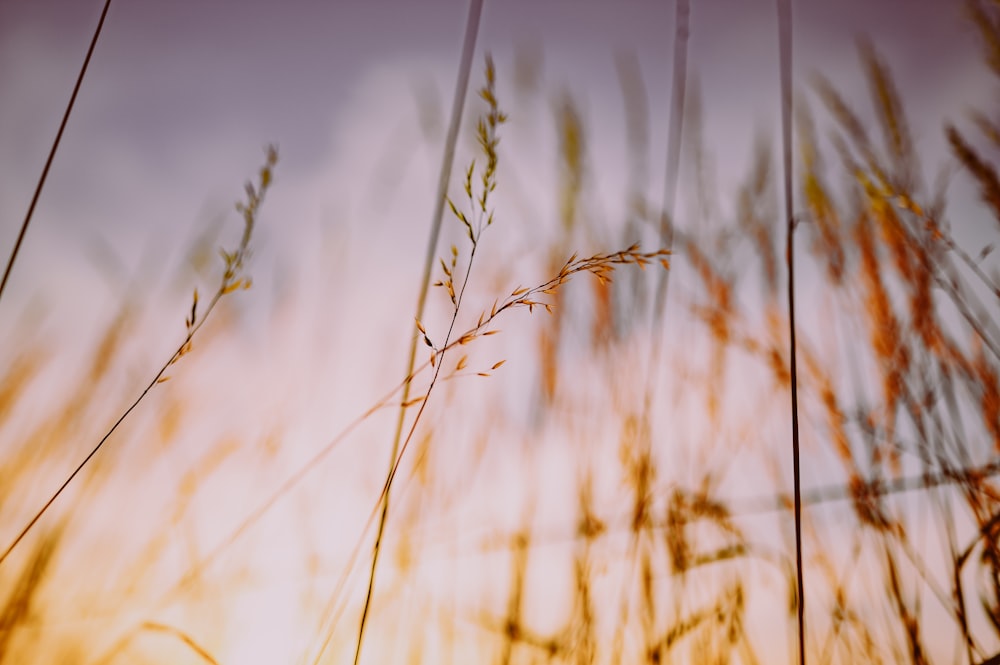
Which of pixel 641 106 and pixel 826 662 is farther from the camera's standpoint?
pixel 641 106

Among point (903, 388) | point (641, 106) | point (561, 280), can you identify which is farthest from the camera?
point (641, 106)

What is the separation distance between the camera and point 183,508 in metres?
1.20

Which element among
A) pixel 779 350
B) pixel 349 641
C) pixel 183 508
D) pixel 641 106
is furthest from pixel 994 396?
pixel 183 508

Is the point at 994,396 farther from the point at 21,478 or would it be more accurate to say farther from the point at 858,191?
A: the point at 21,478

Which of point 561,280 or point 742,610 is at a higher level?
point 561,280

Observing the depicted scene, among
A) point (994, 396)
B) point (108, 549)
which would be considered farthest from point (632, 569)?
point (108, 549)

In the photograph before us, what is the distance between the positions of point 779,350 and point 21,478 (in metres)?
1.64

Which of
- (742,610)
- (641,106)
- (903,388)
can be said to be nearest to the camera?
(742,610)

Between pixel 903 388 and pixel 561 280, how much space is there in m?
0.92

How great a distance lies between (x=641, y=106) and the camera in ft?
4.09

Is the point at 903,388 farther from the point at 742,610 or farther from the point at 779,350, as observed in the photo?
the point at 742,610

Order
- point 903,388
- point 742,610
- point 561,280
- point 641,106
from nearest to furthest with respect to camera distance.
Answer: point 561,280, point 742,610, point 903,388, point 641,106

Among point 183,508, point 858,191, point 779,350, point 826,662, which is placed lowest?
point 826,662

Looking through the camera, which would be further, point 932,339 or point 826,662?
point 932,339
